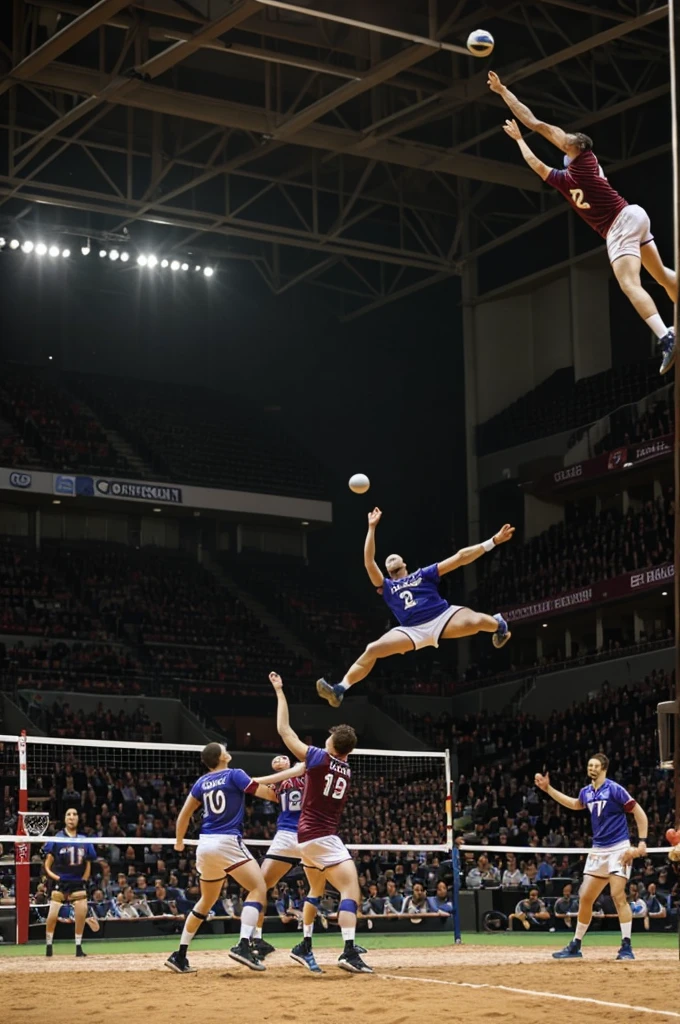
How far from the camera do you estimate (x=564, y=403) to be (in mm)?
42906

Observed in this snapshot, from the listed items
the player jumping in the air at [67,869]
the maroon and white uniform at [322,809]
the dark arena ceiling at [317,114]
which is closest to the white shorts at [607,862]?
the maroon and white uniform at [322,809]

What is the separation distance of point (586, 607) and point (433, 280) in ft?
39.4

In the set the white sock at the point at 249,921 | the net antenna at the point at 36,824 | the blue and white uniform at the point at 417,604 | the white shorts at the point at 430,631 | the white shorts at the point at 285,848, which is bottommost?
the white sock at the point at 249,921

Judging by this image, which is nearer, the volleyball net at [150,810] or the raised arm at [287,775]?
the raised arm at [287,775]

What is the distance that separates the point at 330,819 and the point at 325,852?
318 millimetres

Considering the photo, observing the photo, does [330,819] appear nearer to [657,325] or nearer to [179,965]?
[179,965]

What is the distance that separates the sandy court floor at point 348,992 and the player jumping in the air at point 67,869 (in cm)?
100

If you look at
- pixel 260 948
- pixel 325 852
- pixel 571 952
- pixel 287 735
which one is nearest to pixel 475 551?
pixel 287 735

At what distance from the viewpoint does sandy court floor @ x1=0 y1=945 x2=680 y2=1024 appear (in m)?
10.2

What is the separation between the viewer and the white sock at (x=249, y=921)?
13586 mm

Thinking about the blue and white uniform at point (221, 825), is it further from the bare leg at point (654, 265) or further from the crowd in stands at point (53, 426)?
the crowd in stands at point (53, 426)

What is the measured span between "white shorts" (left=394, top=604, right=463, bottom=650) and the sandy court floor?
3.19m

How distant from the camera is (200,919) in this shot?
1362 cm

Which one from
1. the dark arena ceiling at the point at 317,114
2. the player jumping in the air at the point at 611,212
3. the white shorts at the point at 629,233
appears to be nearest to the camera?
the player jumping in the air at the point at 611,212
